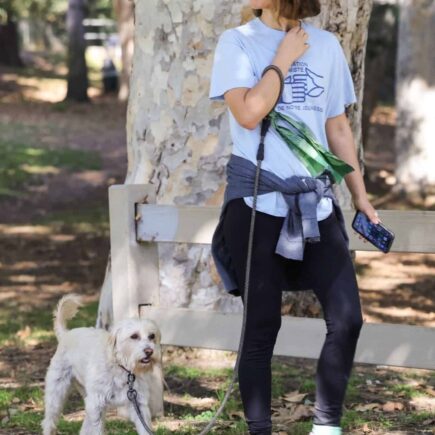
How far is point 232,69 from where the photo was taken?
3.89m

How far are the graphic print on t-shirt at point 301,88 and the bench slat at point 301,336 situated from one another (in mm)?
1479

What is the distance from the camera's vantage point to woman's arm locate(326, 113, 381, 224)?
4.20 meters

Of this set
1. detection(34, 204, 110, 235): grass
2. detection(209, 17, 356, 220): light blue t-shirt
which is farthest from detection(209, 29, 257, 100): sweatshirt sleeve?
detection(34, 204, 110, 235): grass

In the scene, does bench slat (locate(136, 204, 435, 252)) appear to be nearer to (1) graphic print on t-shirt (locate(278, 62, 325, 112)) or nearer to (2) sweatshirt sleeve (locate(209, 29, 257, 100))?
(1) graphic print on t-shirt (locate(278, 62, 325, 112))

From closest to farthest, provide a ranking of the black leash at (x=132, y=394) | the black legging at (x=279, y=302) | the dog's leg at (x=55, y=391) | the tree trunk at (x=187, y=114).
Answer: the black legging at (x=279, y=302)
the black leash at (x=132, y=394)
the dog's leg at (x=55, y=391)
the tree trunk at (x=187, y=114)

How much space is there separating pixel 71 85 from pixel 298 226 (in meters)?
24.7

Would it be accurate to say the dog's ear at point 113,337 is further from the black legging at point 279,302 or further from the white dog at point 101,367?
the black legging at point 279,302

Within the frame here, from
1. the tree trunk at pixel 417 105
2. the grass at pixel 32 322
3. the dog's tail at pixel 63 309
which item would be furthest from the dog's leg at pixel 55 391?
the tree trunk at pixel 417 105

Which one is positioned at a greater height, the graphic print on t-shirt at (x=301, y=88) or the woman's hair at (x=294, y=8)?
the woman's hair at (x=294, y=8)

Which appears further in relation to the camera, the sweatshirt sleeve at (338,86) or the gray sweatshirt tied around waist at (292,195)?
the sweatshirt sleeve at (338,86)

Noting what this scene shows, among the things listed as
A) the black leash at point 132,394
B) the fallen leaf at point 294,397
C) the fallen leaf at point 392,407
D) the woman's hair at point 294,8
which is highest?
the woman's hair at point 294,8

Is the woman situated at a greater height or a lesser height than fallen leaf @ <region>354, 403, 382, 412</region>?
greater

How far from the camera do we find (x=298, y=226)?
387 centimetres

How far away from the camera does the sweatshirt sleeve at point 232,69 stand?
3.88 meters
